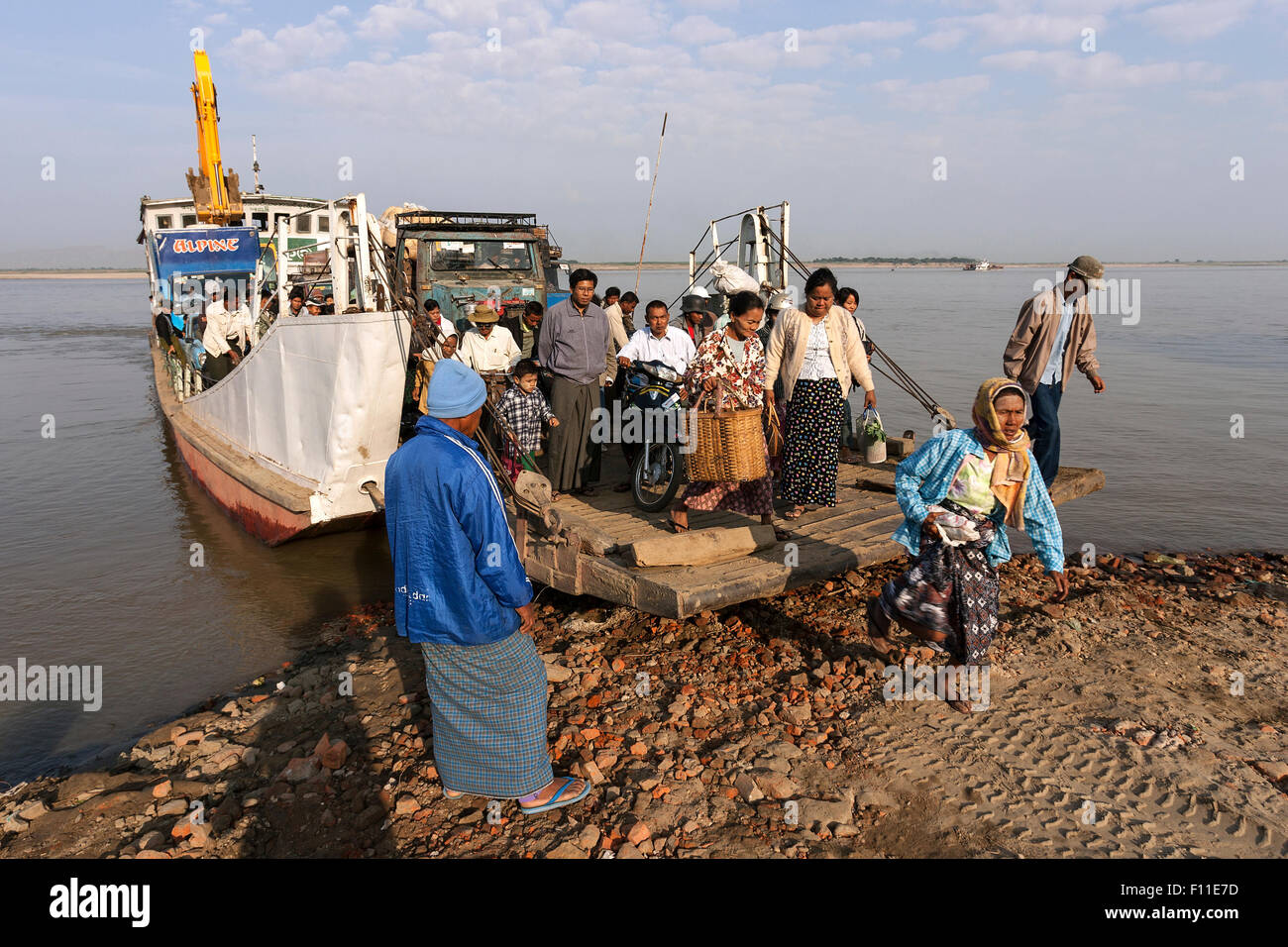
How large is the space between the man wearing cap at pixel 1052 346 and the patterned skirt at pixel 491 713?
384cm

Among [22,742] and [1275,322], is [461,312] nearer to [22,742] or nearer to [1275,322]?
[22,742]

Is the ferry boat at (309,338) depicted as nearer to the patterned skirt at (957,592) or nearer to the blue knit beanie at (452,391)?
the blue knit beanie at (452,391)

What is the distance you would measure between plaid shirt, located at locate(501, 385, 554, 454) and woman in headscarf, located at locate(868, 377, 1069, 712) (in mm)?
3052

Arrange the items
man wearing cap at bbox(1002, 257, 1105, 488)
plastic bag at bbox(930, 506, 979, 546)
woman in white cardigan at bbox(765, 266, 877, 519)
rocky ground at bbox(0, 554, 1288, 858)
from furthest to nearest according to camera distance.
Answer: man wearing cap at bbox(1002, 257, 1105, 488)
woman in white cardigan at bbox(765, 266, 877, 519)
plastic bag at bbox(930, 506, 979, 546)
rocky ground at bbox(0, 554, 1288, 858)

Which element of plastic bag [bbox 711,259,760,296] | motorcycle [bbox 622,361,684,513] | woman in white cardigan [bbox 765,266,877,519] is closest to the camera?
woman in white cardigan [bbox 765,266,877,519]

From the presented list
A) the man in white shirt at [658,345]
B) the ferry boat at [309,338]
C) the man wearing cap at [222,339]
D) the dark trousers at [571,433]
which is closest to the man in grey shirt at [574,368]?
the dark trousers at [571,433]

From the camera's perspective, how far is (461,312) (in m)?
9.07

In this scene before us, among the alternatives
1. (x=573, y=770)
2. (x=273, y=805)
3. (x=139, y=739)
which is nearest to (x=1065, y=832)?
(x=573, y=770)

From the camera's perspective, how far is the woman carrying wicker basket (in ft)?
14.9

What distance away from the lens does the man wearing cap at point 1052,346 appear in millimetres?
5047

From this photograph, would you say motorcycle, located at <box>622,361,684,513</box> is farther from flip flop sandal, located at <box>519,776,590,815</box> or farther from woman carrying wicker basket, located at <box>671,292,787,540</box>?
flip flop sandal, located at <box>519,776,590,815</box>

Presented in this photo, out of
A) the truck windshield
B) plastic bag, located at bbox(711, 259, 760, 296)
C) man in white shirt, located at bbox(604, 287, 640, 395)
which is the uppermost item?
the truck windshield

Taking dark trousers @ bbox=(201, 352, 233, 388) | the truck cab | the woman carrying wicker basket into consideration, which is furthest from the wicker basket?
dark trousers @ bbox=(201, 352, 233, 388)

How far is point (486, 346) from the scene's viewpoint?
649 cm
